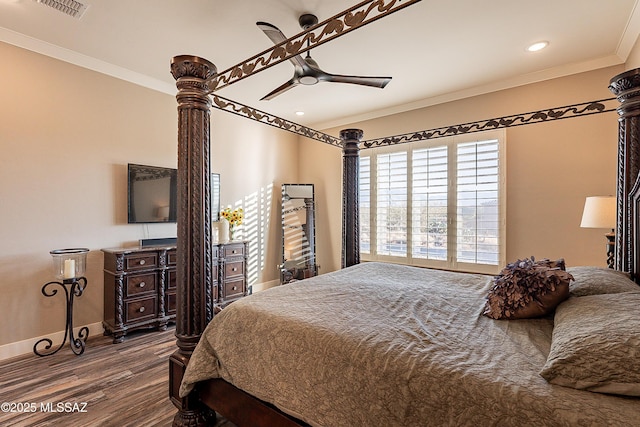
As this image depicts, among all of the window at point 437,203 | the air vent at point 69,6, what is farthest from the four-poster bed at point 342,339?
the window at point 437,203

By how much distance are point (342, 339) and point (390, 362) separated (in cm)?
23

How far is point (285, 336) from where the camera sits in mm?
1402

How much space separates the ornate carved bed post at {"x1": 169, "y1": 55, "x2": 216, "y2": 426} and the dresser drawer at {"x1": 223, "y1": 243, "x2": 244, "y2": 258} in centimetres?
229

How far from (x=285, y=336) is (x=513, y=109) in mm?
3723

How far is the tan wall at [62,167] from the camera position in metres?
2.73

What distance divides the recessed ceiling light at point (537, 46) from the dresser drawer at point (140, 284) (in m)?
4.43

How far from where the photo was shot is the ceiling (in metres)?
2.32

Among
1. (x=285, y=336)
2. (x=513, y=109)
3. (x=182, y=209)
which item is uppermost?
(x=513, y=109)

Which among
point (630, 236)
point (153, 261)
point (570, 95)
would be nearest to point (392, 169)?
point (570, 95)

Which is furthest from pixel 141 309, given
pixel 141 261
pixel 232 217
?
pixel 232 217

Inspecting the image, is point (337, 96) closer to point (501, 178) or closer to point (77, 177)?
point (501, 178)

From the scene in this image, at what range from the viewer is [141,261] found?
3213 mm

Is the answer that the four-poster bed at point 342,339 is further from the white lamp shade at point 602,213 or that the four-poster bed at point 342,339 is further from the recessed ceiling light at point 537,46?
the recessed ceiling light at point 537,46

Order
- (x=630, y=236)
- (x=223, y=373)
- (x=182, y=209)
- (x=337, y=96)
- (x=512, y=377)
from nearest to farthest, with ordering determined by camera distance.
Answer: (x=512, y=377) → (x=223, y=373) → (x=182, y=209) → (x=630, y=236) → (x=337, y=96)
